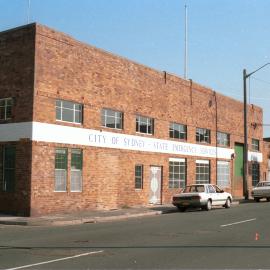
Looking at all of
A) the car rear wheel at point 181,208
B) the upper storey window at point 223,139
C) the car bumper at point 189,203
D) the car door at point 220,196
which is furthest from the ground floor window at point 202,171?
the car bumper at point 189,203

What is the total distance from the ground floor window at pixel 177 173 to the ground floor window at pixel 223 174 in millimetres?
5789

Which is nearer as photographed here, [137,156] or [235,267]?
[235,267]

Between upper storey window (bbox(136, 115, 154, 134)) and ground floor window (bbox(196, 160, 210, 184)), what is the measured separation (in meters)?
6.40

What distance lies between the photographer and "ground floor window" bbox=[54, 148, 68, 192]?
78.1 feet

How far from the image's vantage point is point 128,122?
1144 inches

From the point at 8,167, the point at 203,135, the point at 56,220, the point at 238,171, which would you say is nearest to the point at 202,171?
the point at 203,135

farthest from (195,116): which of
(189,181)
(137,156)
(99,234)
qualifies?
(99,234)

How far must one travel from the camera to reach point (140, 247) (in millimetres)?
12477

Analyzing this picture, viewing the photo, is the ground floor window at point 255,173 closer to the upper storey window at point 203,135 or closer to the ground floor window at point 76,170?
the upper storey window at point 203,135

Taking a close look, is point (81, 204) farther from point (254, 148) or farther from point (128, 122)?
point (254, 148)

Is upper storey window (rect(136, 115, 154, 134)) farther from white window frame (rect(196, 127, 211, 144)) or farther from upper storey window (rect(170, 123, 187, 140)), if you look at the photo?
white window frame (rect(196, 127, 211, 144))

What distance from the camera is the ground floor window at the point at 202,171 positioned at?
36459 millimetres

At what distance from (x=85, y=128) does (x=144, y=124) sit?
19.5 feet

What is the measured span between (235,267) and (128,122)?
1977 cm
